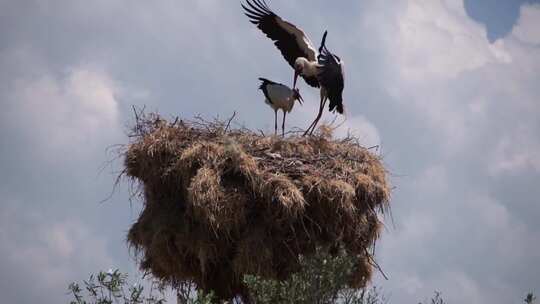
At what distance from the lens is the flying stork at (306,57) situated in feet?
38.0

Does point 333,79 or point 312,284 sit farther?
point 333,79

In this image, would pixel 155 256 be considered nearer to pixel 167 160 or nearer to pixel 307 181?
pixel 167 160

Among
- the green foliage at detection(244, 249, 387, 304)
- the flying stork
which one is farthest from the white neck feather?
the green foliage at detection(244, 249, 387, 304)

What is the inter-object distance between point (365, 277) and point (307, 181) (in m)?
1.34

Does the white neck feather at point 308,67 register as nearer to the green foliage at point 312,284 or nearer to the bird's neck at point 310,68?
the bird's neck at point 310,68

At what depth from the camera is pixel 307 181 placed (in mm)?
9164

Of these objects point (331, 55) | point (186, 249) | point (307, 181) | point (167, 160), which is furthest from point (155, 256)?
point (331, 55)

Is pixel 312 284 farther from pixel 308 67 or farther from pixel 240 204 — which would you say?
pixel 308 67

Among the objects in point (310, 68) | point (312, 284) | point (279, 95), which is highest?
point (310, 68)

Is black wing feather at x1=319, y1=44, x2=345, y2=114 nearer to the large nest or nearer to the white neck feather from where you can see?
the white neck feather

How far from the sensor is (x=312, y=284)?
7.06 m

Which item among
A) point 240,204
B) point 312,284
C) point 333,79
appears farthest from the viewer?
point 333,79

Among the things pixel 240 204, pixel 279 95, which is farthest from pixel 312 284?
pixel 279 95

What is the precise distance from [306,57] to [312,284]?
5.86 metres
